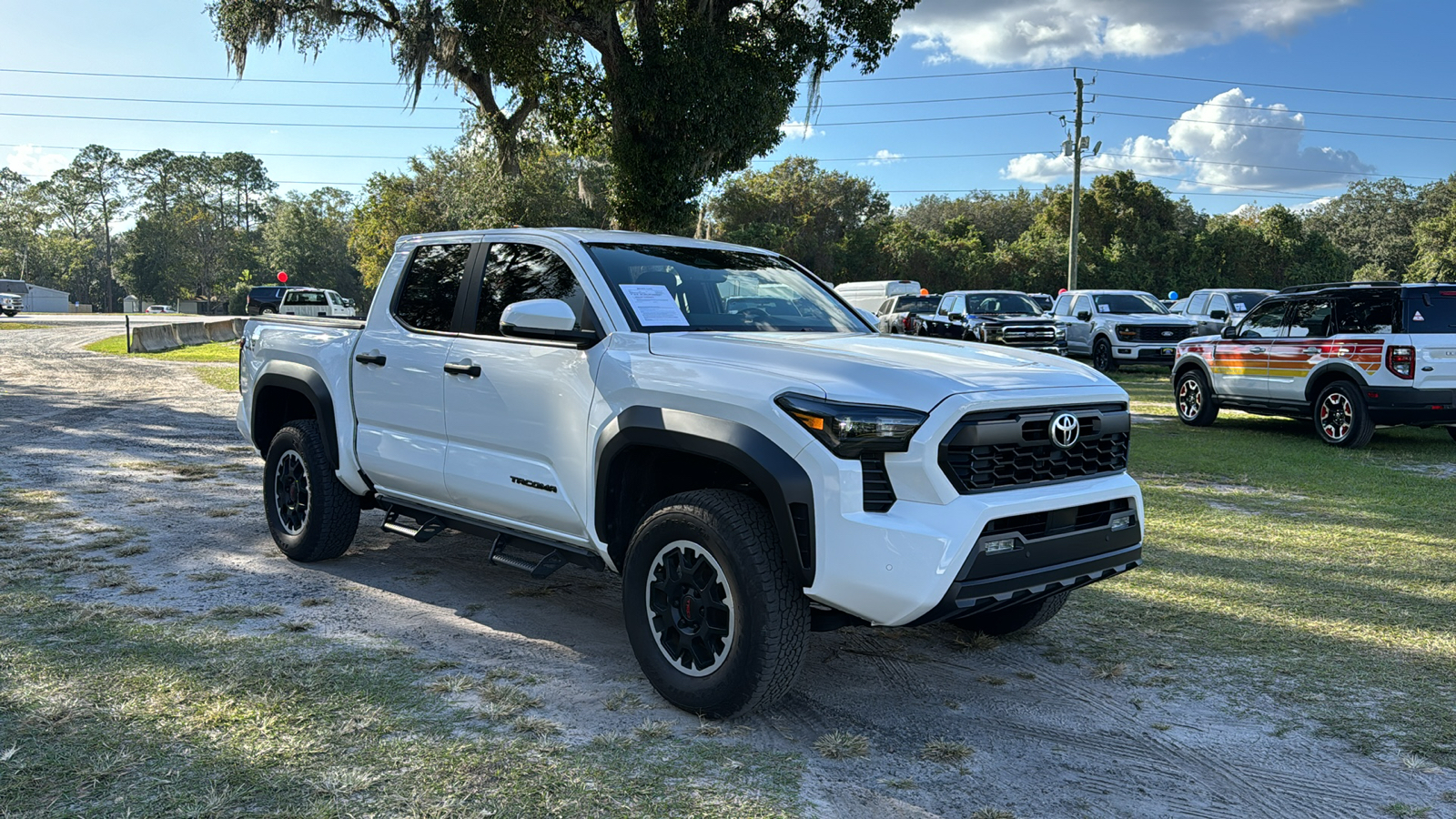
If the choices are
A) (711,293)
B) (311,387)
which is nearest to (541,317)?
(711,293)

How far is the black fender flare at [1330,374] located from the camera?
454 inches

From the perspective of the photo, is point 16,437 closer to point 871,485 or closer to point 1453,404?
point 871,485

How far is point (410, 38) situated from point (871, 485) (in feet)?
51.7

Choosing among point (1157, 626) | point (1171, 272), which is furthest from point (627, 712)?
point (1171, 272)

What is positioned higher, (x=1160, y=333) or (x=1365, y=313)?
(x=1365, y=313)

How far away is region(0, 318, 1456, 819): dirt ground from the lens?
11.4 feet

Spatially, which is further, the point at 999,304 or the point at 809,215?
the point at 809,215

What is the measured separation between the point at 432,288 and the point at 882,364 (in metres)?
2.73

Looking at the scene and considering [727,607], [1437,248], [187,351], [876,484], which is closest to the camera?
[876,484]

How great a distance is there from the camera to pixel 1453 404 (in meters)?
10.9

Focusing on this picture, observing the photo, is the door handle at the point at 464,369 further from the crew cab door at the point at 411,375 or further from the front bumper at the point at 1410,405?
the front bumper at the point at 1410,405

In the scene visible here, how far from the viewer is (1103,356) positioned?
22.6 metres

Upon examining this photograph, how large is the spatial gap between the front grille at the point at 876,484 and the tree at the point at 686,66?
11.7 meters

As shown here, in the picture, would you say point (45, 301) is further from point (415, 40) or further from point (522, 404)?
point (522, 404)
